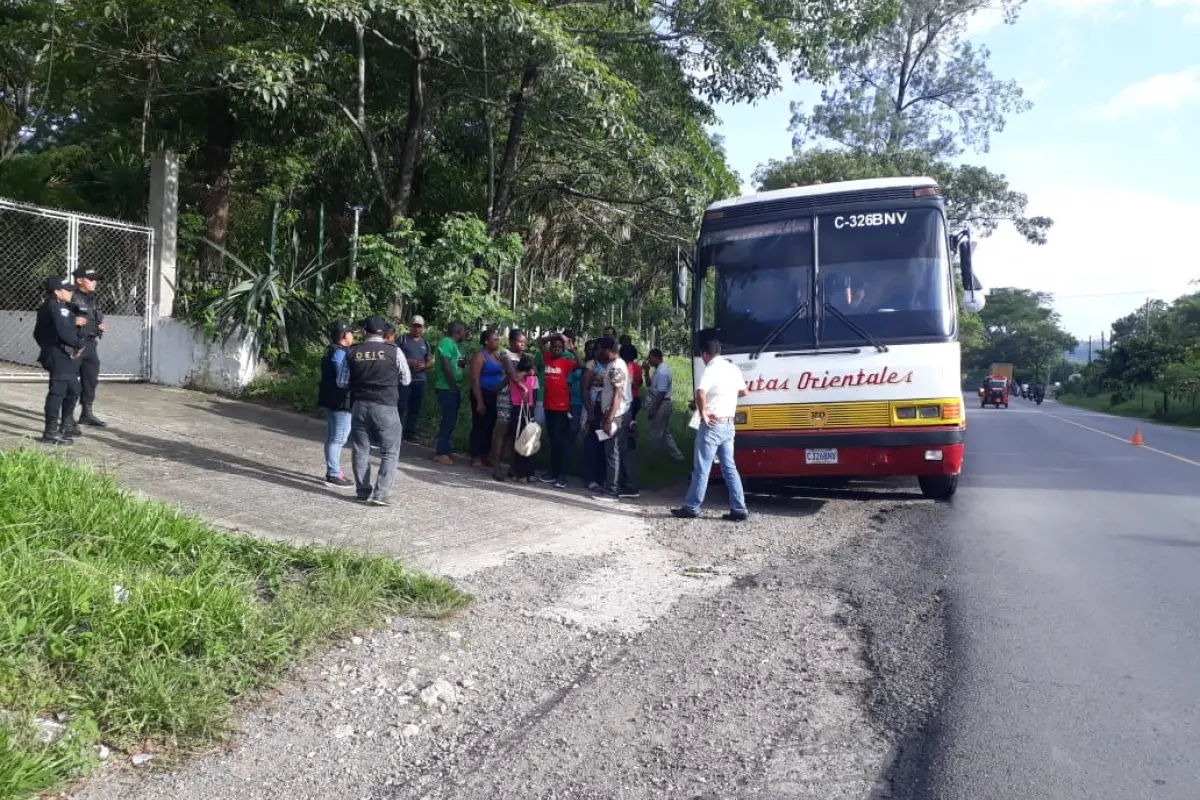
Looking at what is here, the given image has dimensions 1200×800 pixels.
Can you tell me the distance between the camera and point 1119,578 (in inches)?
264

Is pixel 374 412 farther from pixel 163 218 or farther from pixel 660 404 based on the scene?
pixel 163 218

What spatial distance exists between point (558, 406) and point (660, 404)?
72.3 inches

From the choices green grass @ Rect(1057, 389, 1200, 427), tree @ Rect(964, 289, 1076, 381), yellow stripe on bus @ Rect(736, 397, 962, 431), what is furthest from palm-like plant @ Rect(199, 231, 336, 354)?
tree @ Rect(964, 289, 1076, 381)

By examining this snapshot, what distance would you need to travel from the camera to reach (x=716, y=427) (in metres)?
8.75

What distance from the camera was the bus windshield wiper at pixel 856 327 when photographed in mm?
8727

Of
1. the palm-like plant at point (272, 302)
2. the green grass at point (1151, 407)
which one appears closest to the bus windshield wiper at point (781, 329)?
the palm-like plant at point (272, 302)

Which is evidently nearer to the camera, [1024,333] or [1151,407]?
[1151,407]

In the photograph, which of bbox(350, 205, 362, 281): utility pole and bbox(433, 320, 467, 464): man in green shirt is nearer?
bbox(433, 320, 467, 464): man in green shirt

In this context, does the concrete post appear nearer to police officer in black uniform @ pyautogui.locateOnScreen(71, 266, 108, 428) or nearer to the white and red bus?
police officer in black uniform @ pyautogui.locateOnScreen(71, 266, 108, 428)

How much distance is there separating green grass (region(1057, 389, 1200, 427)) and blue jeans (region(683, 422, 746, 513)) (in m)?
35.3

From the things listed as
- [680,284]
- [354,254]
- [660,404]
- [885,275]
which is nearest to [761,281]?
[680,284]

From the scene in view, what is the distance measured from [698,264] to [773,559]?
3533mm

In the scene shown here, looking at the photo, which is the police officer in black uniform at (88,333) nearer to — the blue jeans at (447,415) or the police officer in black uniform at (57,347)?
the police officer in black uniform at (57,347)

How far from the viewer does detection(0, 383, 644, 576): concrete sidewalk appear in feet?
22.8
